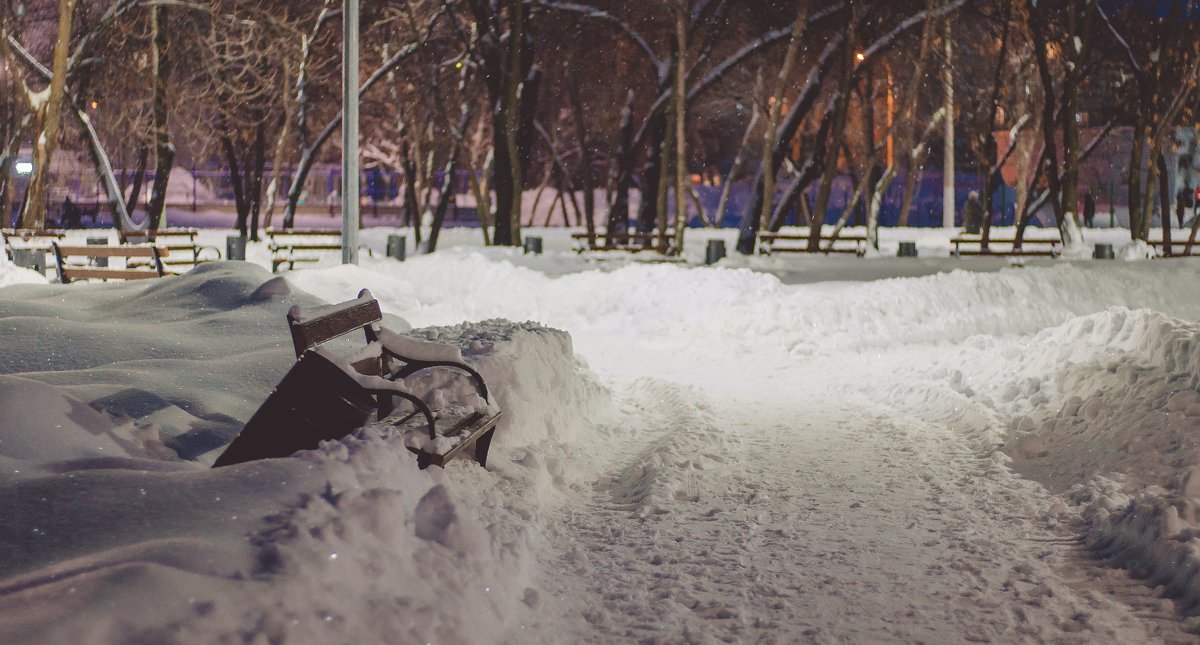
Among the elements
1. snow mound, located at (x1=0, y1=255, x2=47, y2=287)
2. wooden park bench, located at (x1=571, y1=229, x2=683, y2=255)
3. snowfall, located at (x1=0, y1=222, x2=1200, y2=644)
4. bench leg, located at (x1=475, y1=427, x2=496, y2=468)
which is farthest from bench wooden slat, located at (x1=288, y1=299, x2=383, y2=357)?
wooden park bench, located at (x1=571, y1=229, x2=683, y2=255)

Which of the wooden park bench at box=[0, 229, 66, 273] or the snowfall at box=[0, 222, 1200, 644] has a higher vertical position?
the wooden park bench at box=[0, 229, 66, 273]

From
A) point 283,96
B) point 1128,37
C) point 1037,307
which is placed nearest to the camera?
point 1037,307

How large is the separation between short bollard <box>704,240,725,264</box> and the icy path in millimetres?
16384

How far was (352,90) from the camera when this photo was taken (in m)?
17.6

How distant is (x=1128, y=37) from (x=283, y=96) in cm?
2231

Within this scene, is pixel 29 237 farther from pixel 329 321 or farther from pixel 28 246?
pixel 329 321

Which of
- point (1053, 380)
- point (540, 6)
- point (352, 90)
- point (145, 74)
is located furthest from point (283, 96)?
point (1053, 380)

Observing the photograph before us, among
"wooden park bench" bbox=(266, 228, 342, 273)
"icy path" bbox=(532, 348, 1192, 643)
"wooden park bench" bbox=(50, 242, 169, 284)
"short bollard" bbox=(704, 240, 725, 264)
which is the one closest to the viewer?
"icy path" bbox=(532, 348, 1192, 643)

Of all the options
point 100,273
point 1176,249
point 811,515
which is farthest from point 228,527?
point 1176,249

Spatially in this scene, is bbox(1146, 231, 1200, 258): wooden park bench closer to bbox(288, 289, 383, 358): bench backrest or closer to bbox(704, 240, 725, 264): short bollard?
bbox(704, 240, 725, 264): short bollard

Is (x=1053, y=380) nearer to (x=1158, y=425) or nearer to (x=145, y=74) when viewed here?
(x=1158, y=425)

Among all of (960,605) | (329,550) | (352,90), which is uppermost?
(352,90)

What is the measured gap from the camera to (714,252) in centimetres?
2627

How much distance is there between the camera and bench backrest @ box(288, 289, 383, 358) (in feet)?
20.4
